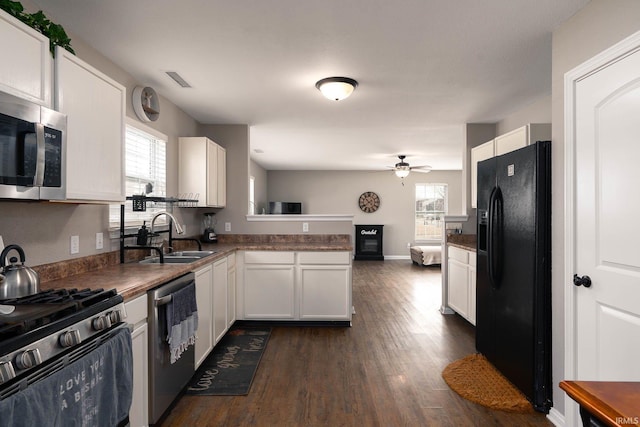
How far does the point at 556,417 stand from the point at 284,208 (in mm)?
7620

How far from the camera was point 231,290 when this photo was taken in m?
3.73

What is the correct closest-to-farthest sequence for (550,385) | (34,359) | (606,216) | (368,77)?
(34,359), (606,216), (550,385), (368,77)

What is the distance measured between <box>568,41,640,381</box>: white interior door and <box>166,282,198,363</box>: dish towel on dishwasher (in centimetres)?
233

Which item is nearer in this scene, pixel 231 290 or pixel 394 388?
pixel 394 388

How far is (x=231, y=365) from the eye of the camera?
2.99m

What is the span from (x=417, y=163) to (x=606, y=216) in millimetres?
6772

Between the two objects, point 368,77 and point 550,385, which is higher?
point 368,77

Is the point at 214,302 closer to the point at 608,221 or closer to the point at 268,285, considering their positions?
the point at 268,285

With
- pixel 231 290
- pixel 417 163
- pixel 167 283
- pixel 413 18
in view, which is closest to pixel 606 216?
pixel 413 18

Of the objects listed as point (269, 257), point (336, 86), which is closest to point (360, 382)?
point (269, 257)

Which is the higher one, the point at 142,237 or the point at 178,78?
the point at 178,78

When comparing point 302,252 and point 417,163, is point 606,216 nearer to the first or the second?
point 302,252

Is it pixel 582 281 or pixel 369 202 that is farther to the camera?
pixel 369 202

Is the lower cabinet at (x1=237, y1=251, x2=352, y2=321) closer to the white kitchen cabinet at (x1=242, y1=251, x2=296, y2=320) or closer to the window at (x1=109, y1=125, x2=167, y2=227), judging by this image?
the white kitchen cabinet at (x1=242, y1=251, x2=296, y2=320)
